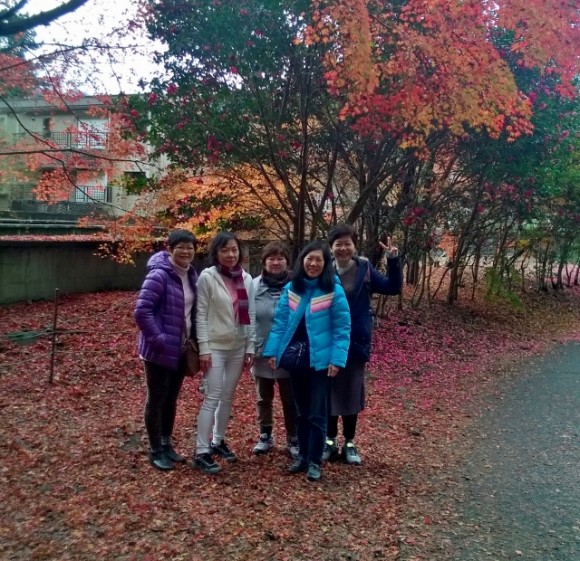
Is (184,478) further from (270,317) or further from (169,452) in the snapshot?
(270,317)

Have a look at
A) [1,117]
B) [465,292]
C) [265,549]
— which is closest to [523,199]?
[465,292]

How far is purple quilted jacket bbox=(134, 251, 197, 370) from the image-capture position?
3768 mm

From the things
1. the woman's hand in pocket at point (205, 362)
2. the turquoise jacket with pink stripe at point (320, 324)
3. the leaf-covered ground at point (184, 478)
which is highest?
the turquoise jacket with pink stripe at point (320, 324)

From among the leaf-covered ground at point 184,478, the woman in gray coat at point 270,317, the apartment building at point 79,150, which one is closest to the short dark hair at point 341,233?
the woman in gray coat at point 270,317

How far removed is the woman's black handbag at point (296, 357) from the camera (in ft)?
12.8

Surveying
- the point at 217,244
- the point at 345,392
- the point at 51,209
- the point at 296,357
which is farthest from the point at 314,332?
the point at 51,209

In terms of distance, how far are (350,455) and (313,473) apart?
1.72ft

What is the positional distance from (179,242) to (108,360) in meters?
4.49

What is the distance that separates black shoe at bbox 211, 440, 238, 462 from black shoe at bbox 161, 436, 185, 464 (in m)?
0.26

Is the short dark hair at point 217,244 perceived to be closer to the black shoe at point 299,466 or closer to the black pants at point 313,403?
the black pants at point 313,403

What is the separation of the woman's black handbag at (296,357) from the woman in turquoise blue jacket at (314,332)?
0.07ft

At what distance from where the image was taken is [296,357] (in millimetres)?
3916

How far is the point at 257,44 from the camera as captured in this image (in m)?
7.64

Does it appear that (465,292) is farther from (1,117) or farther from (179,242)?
(1,117)
